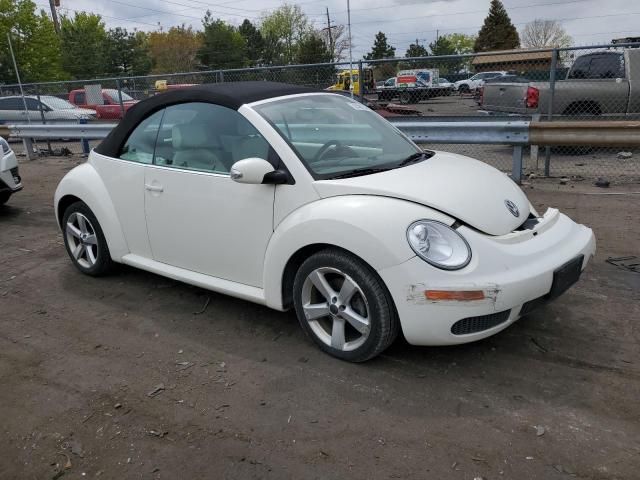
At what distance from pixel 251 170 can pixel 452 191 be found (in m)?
1.17

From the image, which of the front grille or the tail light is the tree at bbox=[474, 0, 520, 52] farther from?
the front grille

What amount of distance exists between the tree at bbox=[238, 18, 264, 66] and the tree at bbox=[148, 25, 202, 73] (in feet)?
20.5

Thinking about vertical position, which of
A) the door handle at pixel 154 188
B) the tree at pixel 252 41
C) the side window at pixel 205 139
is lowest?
the door handle at pixel 154 188

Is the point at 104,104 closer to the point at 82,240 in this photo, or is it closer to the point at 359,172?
the point at 82,240

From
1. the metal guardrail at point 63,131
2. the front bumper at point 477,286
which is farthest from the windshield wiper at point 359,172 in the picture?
the metal guardrail at point 63,131

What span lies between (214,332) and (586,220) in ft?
14.1

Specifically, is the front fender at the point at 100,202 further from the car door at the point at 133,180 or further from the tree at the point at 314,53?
the tree at the point at 314,53

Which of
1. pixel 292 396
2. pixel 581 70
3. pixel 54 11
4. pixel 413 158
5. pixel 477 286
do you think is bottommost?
pixel 292 396

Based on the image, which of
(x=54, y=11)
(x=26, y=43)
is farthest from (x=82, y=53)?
(x=54, y=11)

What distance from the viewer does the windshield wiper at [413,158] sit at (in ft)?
12.2

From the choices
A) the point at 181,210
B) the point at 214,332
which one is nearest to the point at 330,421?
the point at 214,332

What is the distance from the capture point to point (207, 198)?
3711 mm

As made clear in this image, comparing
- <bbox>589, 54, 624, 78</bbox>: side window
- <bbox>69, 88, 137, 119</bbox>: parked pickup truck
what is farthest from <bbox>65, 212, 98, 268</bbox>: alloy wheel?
<bbox>69, 88, 137, 119</bbox>: parked pickup truck

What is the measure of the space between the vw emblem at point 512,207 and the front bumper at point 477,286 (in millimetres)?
249
